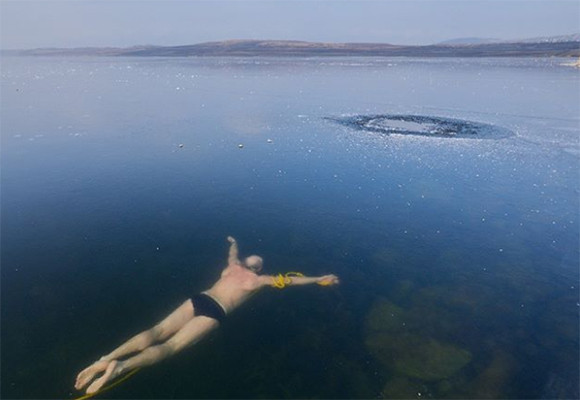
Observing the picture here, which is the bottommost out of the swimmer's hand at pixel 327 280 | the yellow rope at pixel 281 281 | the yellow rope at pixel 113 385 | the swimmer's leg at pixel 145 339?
the yellow rope at pixel 113 385

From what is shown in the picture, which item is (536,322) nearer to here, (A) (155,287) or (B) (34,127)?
(A) (155,287)

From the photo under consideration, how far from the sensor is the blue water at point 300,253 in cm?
788

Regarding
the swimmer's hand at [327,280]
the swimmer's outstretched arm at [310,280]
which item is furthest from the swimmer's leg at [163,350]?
the swimmer's hand at [327,280]

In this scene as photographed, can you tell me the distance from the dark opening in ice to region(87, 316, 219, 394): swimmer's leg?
59.6ft

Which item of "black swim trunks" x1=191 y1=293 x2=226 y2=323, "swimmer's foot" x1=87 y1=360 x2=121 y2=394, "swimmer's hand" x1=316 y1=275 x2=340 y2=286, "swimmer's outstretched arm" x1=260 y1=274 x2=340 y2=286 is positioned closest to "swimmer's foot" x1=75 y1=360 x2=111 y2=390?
"swimmer's foot" x1=87 y1=360 x2=121 y2=394

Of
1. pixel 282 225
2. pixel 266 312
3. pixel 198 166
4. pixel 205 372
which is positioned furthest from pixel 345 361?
pixel 198 166

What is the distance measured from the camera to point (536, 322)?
9.23 m

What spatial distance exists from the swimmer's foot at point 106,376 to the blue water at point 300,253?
30 cm

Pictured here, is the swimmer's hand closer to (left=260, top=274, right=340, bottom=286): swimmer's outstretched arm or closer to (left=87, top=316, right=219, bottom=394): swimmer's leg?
(left=260, top=274, right=340, bottom=286): swimmer's outstretched arm

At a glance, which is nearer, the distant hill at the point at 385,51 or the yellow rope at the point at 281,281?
the yellow rope at the point at 281,281

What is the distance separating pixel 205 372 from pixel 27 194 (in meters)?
10.6

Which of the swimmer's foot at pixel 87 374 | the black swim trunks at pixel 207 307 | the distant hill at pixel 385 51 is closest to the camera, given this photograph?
the swimmer's foot at pixel 87 374

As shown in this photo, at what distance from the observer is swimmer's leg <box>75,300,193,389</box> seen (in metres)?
7.21

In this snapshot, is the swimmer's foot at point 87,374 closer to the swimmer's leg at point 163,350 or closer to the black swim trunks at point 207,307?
the swimmer's leg at point 163,350
